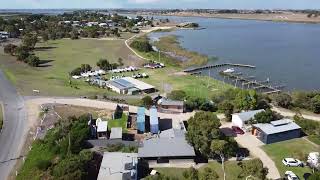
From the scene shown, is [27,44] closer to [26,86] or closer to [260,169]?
[26,86]

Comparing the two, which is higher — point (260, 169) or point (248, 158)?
point (260, 169)

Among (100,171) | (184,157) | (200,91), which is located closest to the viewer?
(100,171)

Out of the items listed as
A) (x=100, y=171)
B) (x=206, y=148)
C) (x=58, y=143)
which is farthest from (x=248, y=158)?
(x=58, y=143)

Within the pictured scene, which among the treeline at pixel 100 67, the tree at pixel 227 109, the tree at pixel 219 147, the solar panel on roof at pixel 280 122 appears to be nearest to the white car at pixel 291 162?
the tree at pixel 219 147

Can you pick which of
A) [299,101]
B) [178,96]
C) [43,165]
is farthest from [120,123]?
[299,101]

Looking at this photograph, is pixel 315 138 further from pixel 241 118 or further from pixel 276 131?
pixel 241 118

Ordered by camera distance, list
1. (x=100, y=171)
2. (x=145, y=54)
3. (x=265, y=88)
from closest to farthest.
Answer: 1. (x=100, y=171)
2. (x=265, y=88)
3. (x=145, y=54)

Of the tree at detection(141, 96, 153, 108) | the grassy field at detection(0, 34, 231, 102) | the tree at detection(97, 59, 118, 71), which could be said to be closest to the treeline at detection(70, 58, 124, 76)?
the tree at detection(97, 59, 118, 71)

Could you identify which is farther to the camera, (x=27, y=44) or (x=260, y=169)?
(x=27, y=44)
